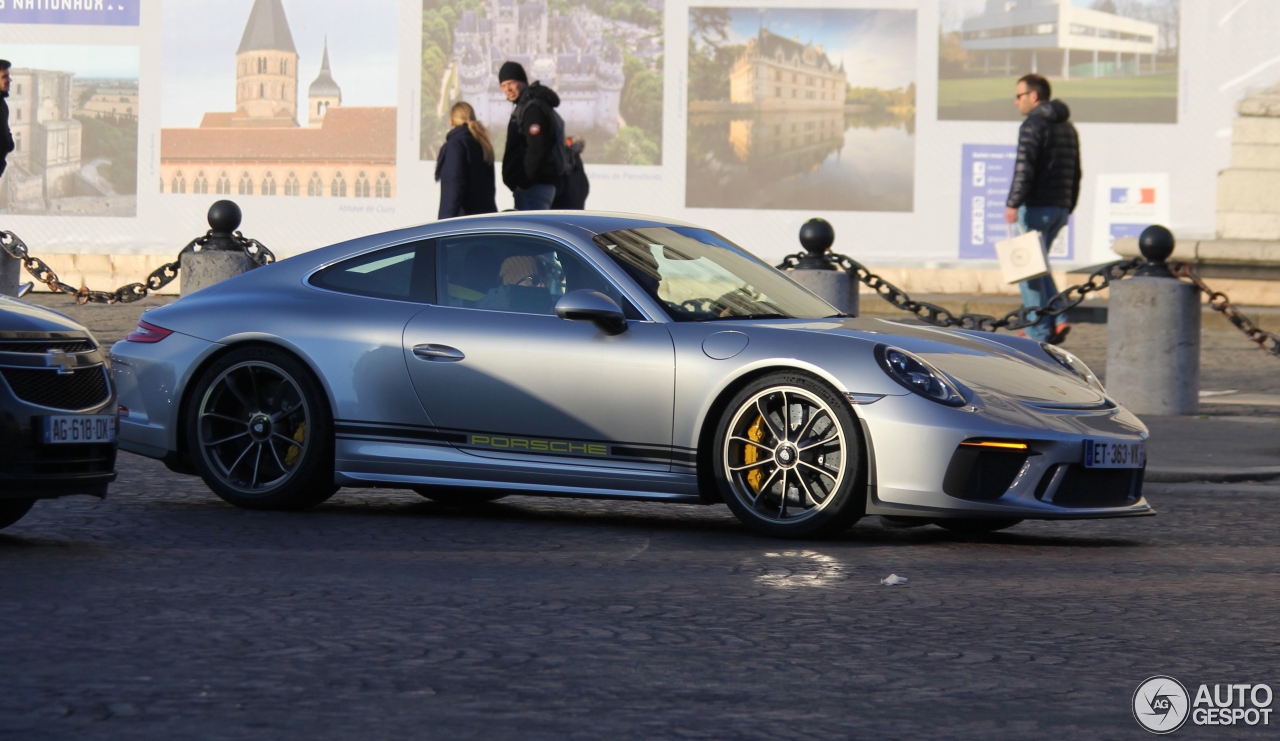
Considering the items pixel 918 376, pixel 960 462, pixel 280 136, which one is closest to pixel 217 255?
pixel 918 376

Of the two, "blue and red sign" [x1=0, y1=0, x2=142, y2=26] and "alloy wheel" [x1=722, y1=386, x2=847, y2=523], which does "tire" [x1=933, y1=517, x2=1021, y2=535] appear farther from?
"blue and red sign" [x1=0, y1=0, x2=142, y2=26]

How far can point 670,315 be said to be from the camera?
25.4ft

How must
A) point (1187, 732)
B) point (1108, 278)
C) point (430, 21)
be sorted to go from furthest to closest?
point (430, 21) < point (1108, 278) < point (1187, 732)

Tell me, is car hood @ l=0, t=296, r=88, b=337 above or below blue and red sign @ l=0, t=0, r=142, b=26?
below

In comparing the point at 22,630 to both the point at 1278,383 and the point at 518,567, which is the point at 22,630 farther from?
the point at 1278,383

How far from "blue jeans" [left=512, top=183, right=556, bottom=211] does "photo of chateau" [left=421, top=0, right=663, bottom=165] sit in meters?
8.98

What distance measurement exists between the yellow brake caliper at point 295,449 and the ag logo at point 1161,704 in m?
4.15

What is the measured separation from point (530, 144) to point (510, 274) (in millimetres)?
7122

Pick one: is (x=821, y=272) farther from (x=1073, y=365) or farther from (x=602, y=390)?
(x=602, y=390)

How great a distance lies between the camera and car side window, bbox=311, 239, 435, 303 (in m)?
8.23

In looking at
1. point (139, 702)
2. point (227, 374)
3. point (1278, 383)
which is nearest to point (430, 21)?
point (1278, 383)

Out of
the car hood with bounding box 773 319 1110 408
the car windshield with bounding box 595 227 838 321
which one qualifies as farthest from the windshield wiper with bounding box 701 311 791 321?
the car hood with bounding box 773 319 1110 408

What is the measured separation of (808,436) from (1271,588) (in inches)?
68.4

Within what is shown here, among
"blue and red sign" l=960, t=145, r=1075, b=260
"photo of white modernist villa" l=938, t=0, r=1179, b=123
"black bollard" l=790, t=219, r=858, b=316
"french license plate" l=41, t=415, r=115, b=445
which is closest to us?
"french license plate" l=41, t=415, r=115, b=445
